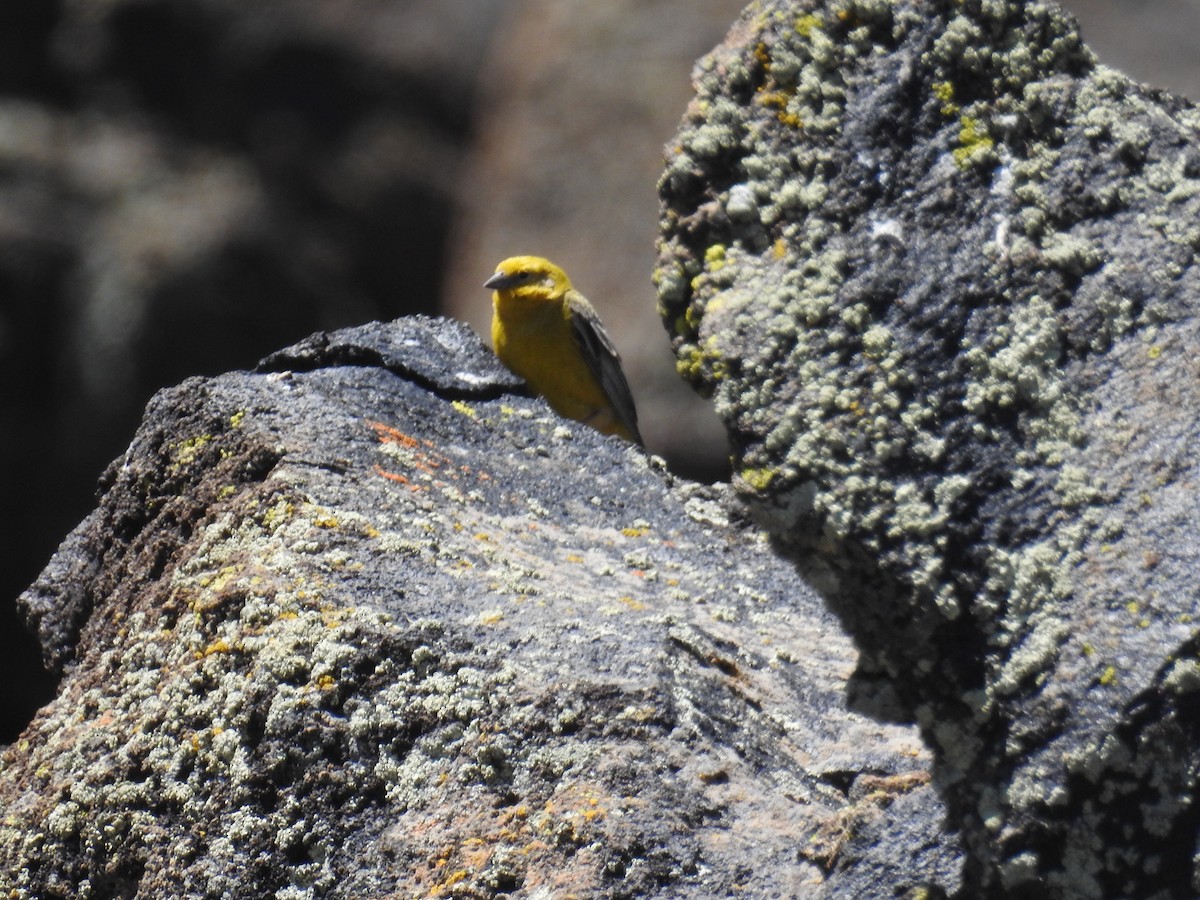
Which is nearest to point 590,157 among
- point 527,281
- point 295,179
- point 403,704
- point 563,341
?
point 295,179

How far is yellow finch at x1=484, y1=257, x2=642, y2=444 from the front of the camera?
684 centimetres

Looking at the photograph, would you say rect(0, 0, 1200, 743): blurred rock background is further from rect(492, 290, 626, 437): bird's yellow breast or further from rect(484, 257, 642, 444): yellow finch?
rect(492, 290, 626, 437): bird's yellow breast

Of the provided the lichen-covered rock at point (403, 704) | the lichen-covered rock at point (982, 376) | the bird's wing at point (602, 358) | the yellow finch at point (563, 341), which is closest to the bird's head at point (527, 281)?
the yellow finch at point (563, 341)

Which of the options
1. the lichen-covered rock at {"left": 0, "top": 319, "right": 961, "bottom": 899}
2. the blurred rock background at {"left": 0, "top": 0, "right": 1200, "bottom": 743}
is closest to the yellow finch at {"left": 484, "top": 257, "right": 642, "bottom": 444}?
the blurred rock background at {"left": 0, "top": 0, "right": 1200, "bottom": 743}

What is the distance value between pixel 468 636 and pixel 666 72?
33.4ft

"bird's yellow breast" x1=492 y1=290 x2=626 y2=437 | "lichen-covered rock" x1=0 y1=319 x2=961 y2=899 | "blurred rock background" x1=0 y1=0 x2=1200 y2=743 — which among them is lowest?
"lichen-covered rock" x1=0 y1=319 x2=961 y2=899

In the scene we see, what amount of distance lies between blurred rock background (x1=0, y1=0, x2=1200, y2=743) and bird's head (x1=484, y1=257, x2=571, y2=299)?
10.7 ft

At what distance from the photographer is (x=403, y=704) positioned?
2352 mm

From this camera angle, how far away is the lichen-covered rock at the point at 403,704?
7.27 ft

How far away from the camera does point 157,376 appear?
10.6 m

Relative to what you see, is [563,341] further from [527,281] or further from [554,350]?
[527,281]

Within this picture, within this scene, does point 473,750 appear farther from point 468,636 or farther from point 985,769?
point 985,769

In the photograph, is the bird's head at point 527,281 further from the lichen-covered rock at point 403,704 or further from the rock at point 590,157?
the lichen-covered rock at point 403,704

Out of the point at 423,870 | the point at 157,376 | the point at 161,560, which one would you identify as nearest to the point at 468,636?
the point at 423,870
